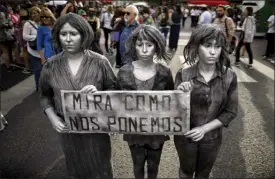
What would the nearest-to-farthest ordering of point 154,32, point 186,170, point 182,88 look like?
point 182,88 < point 154,32 < point 186,170

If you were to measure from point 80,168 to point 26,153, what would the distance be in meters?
1.67

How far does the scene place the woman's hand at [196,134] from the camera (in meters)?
1.90

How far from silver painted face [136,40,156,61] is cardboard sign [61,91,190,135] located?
10.8 inches

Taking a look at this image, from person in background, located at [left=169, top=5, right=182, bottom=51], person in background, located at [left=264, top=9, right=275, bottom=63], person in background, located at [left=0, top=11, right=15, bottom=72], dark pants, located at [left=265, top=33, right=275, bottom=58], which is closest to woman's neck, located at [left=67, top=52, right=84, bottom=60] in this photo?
person in background, located at [left=0, top=11, right=15, bottom=72]

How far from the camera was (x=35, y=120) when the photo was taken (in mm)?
4625

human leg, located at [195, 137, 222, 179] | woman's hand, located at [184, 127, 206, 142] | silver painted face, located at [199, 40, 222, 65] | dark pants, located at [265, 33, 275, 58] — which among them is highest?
silver painted face, located at [199, 40, 222, 65]

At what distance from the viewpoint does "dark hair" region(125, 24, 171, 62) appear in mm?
1906

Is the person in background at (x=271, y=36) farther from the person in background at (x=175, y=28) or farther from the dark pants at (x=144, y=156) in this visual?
the dark pants at (x=144, y=156)

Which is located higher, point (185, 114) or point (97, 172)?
point (185, 114)

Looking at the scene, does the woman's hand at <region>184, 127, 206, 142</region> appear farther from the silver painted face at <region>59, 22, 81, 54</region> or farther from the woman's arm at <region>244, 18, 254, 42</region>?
the woman's arm at <region>244, 18, 254, 42</region>

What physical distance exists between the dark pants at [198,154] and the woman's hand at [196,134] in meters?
0.17

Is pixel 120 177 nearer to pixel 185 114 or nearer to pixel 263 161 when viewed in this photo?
pixel 185 114

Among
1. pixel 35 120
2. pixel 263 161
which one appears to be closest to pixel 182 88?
pixel 263 161

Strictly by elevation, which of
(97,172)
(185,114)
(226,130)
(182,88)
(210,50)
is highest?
(210,50)
